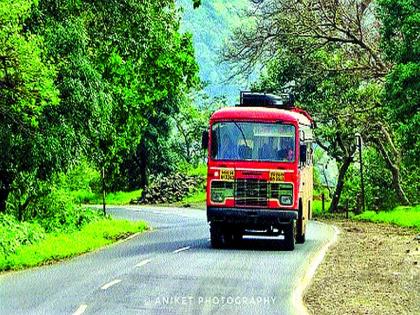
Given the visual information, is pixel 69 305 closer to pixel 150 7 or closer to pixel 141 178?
pixel 150 7

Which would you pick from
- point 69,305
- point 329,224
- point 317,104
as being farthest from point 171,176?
point 69,305

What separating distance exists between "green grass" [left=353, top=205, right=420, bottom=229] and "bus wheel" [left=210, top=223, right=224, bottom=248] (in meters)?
13.4

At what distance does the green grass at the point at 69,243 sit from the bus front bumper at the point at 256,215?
406 cm

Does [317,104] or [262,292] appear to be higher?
[317,104]

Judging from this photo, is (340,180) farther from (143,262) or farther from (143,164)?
(143,262)

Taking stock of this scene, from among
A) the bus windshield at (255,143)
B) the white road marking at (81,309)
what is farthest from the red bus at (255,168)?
the white road marking at (81,309)

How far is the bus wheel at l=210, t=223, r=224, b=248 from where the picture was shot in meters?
27.9

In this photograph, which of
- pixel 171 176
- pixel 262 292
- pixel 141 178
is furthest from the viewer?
pixel 141 178

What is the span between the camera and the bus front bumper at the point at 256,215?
87.9ft

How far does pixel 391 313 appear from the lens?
14945 mm

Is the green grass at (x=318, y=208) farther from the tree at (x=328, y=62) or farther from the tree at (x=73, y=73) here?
the tree at (x=73, y=73)

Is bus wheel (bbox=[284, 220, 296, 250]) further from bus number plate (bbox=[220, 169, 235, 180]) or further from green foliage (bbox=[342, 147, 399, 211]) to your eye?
green foliage (bbox=[342, 147, 399, 211])

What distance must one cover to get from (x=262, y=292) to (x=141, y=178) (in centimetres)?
5739

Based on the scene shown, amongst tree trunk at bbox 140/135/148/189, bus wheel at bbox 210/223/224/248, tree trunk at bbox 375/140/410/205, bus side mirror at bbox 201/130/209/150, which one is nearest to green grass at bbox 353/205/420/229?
tree trunk at bbox 375/140/410/205
